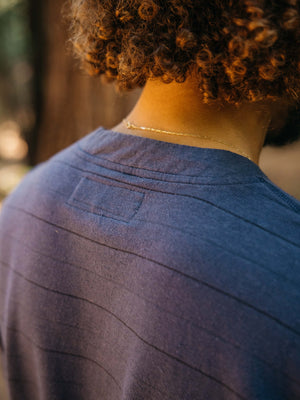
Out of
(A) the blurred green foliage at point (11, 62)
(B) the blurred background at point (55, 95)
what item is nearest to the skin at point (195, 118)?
(B) the blurred background at point (55, 95)

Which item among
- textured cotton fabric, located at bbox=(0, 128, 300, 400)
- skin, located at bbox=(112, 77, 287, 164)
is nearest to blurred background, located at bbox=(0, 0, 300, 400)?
skin, located at bbox=(112, 77, 287, 164)

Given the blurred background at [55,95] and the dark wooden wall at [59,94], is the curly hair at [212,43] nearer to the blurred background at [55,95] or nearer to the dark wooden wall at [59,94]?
the blurred background at [55,95]

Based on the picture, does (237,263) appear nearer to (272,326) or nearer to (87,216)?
(272,326)

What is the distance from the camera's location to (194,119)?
816 millimetres

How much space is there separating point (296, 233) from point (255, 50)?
1.22 feet

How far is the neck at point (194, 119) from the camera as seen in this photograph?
0.81 meters

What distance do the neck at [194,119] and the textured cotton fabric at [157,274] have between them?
2.2 inches

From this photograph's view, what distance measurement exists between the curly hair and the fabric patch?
275mm

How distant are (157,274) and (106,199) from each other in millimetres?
225

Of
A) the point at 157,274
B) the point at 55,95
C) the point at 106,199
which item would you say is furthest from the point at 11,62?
the point at 157,274

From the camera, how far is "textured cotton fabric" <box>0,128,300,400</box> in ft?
2.05

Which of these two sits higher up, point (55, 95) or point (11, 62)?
point (11, 62)

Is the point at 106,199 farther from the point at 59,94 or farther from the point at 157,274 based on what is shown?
the point at 59,94

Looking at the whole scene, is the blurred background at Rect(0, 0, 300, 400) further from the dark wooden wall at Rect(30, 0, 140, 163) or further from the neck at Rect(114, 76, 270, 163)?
the neck at Rect(114, 76, 270, 163)
